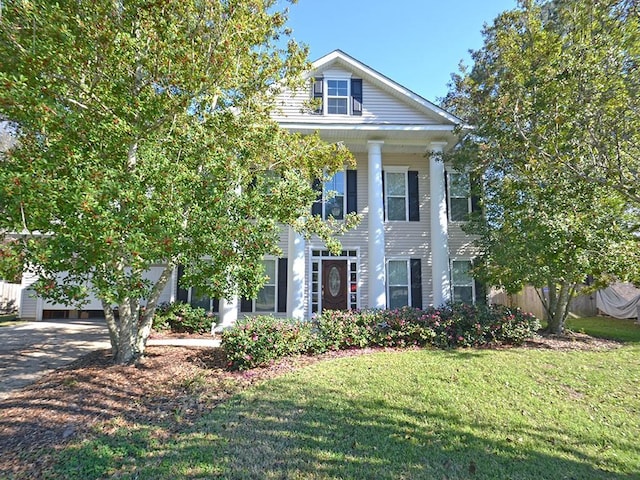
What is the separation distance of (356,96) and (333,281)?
6.47 meters

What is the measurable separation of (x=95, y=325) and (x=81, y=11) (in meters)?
10.7

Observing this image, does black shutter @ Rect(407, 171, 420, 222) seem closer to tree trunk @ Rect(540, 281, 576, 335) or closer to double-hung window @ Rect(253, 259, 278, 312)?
tree trunk @ Rect(540, 281, 576, 335)

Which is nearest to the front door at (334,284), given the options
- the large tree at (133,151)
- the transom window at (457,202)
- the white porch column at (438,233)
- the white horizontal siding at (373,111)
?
the white porch column at (438,233)

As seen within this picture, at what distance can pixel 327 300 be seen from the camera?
12.7 meters

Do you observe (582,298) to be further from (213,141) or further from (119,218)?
(119,218)

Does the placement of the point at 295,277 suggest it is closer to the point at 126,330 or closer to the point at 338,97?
the point at 126,330

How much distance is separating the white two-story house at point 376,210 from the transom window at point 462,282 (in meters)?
0.04

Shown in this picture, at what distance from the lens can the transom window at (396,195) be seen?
13289 millimetres

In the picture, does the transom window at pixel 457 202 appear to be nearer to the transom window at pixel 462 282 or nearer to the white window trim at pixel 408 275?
the transom window at pixel 462 282

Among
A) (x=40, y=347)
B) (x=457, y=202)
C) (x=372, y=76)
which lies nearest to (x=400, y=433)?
(x=40, y=347)

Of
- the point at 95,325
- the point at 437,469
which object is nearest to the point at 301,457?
the point at 437,469

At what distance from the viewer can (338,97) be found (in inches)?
500

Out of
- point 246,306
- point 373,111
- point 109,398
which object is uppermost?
point 373,111

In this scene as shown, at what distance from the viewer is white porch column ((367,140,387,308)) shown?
11375 millimetres
